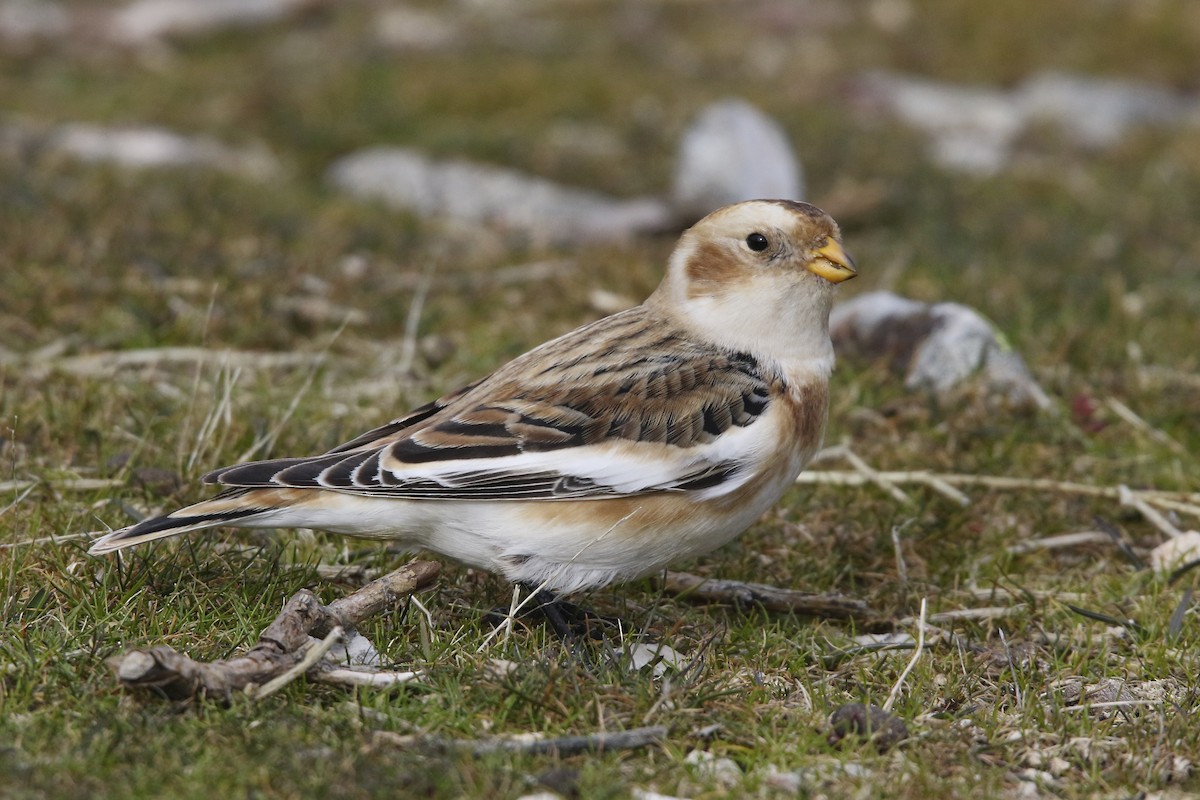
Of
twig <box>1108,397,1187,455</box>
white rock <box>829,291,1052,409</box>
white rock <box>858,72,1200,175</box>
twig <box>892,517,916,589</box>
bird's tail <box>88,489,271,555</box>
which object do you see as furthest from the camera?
white rock <box>858,72,1200,175</box>

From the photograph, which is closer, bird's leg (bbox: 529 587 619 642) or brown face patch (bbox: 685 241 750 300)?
bird's leg (bbox: 529 587 619 642)

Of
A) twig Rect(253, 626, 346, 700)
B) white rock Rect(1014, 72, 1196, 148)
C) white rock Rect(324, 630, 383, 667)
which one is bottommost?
white rock Rect(1014, 72, 1196, 148)

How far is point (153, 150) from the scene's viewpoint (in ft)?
29.7

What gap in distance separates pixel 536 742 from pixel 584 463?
0.84 meters

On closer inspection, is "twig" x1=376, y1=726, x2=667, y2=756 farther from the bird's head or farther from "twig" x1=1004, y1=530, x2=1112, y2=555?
"twig" x1=1004, y1=530, x2=1112, y2=555

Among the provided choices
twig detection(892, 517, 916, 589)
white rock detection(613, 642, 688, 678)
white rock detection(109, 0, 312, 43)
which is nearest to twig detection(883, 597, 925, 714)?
twig detection(892, 517, 916, 589)

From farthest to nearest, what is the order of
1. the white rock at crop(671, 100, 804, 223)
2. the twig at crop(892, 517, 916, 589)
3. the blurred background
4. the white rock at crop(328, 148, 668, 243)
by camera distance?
the white rock at crop(328, 148, 668, 243) < the white rock at crop(671, 100, 804, 223) < the blurred background < the twig at crop(892, 517, 916, 589)

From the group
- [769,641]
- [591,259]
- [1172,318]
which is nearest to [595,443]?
[769,641]

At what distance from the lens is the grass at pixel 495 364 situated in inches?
131

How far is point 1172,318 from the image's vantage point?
681 cm

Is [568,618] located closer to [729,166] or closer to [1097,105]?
[729,166]

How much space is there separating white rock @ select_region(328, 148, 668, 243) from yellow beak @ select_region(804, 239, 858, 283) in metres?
3.72

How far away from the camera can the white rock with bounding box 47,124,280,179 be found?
28.7 feet

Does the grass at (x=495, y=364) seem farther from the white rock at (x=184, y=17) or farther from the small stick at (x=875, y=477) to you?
the white rock at (x=184, y=17)
